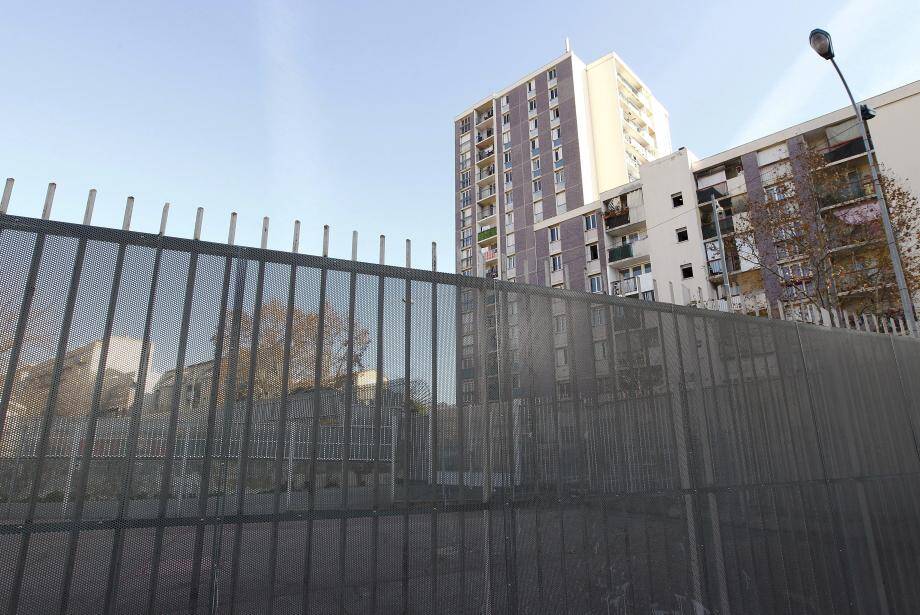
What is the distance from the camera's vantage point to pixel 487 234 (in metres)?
41.3

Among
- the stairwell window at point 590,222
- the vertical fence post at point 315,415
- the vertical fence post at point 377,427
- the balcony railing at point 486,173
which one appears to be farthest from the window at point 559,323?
the balcony railing at point 486,173

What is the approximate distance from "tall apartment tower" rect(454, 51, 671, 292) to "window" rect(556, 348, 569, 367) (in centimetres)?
2984

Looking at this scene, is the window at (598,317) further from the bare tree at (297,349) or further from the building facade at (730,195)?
the building facade at (730,195)

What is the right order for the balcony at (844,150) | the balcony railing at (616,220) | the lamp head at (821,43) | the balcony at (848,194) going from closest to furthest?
the lamp head at (821,43) < the balcony at (848,194) < the balcony at (844,150) < the balcony railing at (616,220)

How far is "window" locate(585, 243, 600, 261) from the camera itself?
1319 inches

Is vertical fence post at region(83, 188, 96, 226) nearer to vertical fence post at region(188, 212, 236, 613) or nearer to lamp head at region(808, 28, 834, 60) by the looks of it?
vertical fence post at region(188, 212, 236, 613)

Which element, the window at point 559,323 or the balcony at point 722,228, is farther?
the balcony at point 722,228

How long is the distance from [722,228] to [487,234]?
18.3 meters

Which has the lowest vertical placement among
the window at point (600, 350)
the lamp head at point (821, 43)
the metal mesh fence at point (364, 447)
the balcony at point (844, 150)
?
the metal mesh fence at point (364, 447)

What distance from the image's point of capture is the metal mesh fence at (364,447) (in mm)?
2283

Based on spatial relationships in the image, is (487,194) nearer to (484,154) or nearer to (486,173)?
(486,173)

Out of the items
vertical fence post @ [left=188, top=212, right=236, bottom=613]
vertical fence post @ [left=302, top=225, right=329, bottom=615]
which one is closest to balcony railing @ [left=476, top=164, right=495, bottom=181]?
vertical fence post @ [left=302, top=225, right=329, bottom=615]

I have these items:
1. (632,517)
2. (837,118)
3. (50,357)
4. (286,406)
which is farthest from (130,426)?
(837,118)

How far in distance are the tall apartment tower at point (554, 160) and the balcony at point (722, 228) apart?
21.0 feet
